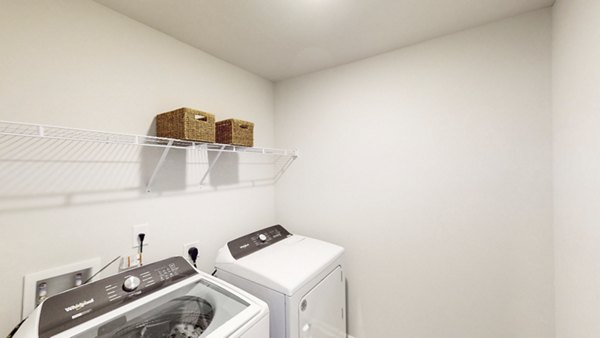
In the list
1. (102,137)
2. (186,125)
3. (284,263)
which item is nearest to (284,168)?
(284,263)

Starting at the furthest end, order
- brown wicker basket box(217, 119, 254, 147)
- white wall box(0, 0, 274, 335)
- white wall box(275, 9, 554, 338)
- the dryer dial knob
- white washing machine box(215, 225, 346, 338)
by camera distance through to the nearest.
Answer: brown wicker basket box(217, 119, 254, 147), white wall box(275, 9, 554, 338), white washing machine box(215, 225, 346, 338), the dryer dial knob, white wall box(0, 0, 274, 335)

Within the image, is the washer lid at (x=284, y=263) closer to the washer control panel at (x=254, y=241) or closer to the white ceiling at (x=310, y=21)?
the washer control panel at (x=254, y=241)

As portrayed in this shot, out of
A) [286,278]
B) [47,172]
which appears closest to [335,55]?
[286,278]

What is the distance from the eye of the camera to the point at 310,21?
1.51 meters

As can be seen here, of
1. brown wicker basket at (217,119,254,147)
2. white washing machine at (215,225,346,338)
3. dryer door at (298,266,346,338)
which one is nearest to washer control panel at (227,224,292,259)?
white washing machine at (215,225,346,338)

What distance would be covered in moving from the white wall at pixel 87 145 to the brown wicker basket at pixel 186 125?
0.46 ft

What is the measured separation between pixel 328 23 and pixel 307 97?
834 millimetres

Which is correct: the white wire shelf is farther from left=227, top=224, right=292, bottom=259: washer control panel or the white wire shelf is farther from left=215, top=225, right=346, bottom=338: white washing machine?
left=215, top=225, right=346, bottom=338: white washing machine

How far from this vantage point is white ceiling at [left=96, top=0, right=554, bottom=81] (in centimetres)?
136

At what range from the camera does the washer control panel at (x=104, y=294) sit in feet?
3.13

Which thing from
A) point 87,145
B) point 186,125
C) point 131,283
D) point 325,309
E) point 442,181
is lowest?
point 325,309

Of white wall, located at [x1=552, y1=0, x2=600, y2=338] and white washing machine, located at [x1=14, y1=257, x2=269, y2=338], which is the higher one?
white wall, located at [x1=552, y1=0, x2=600, y2=338]

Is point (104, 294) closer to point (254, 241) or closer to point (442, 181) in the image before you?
point (254, 241)

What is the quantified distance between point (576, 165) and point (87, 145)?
2.51 m
